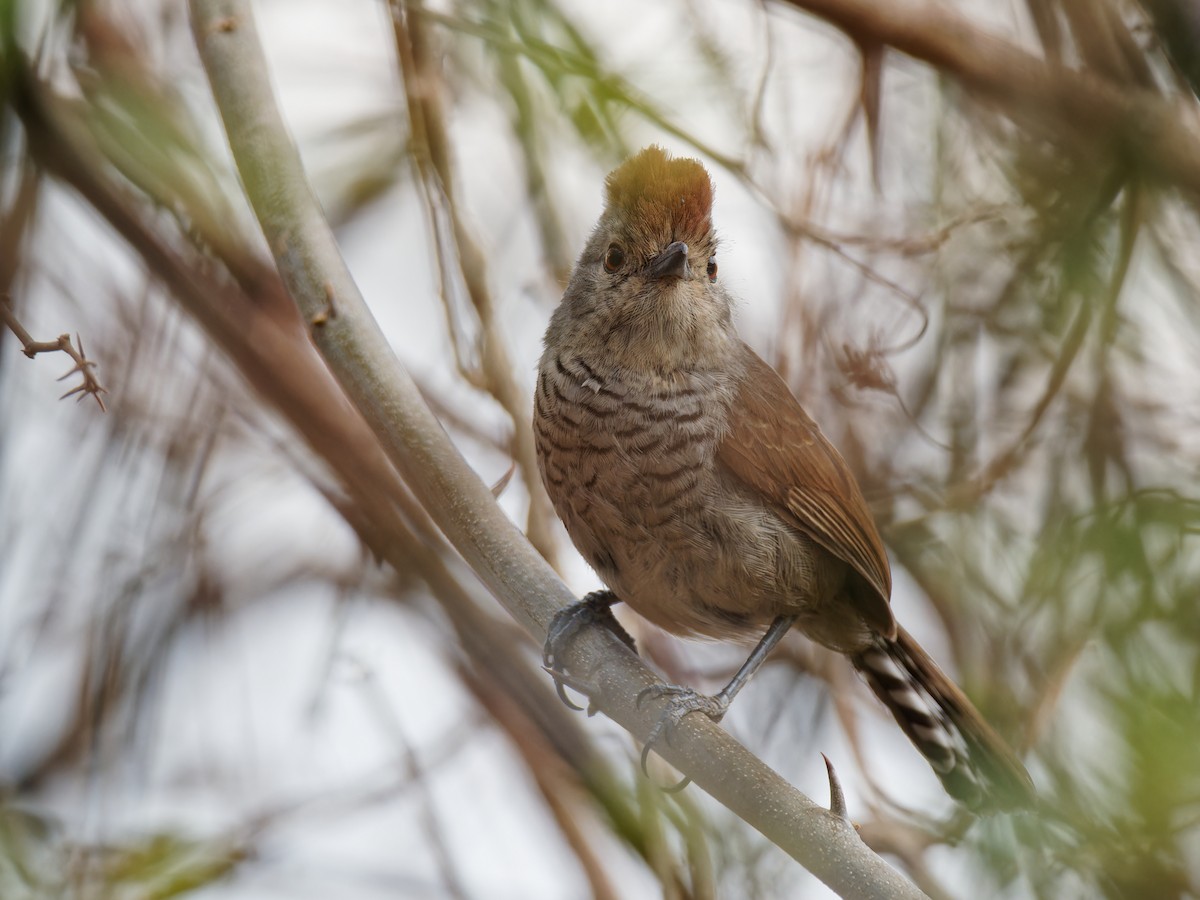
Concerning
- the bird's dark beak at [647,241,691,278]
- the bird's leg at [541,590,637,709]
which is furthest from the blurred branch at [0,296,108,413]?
the bird's dark beak at [647,241,691,278]

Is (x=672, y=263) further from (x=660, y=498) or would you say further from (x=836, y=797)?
(x=836, y=797)

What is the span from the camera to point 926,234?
3789mm

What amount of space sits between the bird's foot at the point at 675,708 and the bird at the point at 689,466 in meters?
0.03

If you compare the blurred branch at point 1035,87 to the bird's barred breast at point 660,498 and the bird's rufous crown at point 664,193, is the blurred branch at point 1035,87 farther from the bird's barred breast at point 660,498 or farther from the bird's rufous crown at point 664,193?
the bird's barred breast at point 660,498

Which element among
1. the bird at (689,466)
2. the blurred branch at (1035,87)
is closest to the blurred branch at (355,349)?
the bird at (689,466)

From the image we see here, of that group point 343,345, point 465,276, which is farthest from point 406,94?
point 343,345

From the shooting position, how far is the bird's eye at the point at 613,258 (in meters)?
3.28

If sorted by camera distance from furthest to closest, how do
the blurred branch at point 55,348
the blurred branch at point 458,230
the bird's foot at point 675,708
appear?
→ the blurred branch at point 458,230, the bird's foot at point 675,708, the blurred branch at point 55,348

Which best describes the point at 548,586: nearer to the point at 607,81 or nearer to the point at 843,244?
the point at 607,81

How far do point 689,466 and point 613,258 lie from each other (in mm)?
597

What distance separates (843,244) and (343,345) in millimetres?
1972

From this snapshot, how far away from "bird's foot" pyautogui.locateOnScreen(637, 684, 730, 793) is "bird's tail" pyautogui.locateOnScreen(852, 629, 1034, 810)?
665 millimetres

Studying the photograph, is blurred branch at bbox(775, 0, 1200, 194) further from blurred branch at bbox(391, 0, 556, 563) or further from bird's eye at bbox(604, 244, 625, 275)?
blurred branch at bbox(391, 0, 556, 563)

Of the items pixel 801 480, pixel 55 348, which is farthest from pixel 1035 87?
pixel 55 348
